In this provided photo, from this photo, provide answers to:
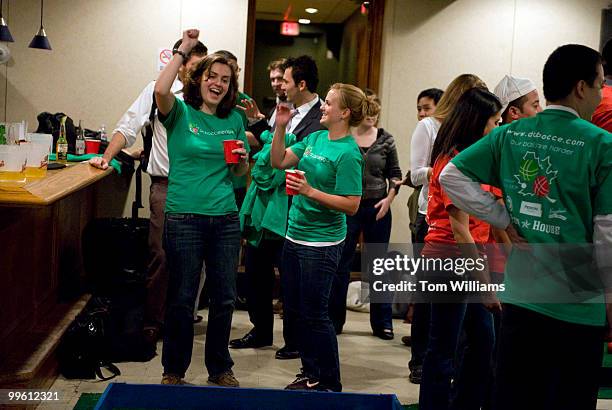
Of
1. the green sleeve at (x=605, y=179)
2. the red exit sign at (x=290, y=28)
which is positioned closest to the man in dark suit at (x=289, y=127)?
the green sleeve at (x=605, y=179)

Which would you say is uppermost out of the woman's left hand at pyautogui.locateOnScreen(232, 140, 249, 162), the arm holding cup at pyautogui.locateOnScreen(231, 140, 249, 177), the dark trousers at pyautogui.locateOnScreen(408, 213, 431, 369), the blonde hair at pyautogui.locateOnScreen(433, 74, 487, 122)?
the blonde hair at pyautogui.locateOnScreen(433, 74, 487, 122)

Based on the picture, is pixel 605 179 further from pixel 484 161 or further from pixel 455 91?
pixel 455 91

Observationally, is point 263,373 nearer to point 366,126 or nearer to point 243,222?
point 243,222

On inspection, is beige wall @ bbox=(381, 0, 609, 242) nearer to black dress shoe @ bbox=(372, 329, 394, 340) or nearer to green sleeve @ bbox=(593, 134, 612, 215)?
black dress shoe @ bbox=(372, 329, 394, 340)

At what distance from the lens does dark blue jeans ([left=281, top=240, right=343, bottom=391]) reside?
348 centimetres

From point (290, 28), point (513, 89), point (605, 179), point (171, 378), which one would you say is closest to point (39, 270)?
point (171, 378)

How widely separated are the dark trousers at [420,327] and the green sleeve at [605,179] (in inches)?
75.4

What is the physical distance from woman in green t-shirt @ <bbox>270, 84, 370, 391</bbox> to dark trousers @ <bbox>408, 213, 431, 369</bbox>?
2.05 feet

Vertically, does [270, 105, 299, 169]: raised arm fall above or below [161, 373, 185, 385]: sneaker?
above

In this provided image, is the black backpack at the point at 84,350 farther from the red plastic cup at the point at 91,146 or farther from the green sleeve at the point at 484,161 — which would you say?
the green sleeve at the point at 484,161

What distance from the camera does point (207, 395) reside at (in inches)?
99.9

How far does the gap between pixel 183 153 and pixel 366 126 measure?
1.82 meters

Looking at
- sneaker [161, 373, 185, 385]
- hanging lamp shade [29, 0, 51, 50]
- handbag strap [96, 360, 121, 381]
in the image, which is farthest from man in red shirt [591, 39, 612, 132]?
hanging lamp shade [29, 0, 51, 50]

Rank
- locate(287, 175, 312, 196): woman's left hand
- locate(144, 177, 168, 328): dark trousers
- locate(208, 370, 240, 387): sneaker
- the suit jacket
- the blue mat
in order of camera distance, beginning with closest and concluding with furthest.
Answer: the blue mat < locate(287, 175, 312, 196): woman's left hand < locate(208, 370, 240, 387): sneaker < the suit jacket < locate(144, 177, 168, 328): dark trousers
